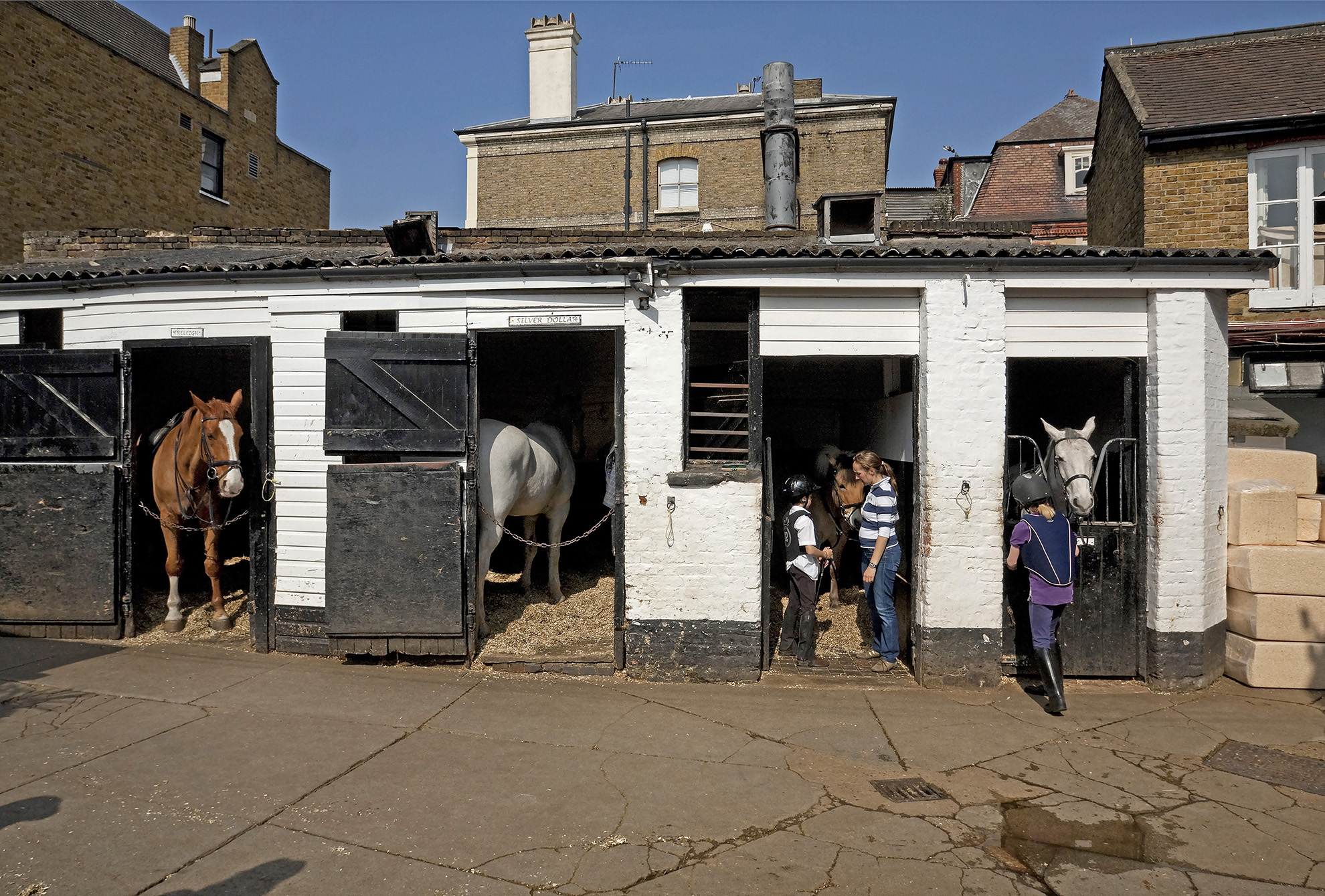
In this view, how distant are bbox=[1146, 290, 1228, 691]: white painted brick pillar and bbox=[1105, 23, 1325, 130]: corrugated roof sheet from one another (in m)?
7.25

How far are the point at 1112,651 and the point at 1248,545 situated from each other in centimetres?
160

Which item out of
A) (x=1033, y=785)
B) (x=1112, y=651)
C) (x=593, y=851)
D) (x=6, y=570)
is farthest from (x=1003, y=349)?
(x=6, y=570)

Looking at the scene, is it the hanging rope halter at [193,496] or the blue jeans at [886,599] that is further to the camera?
the hanging rope halter at [193,496]

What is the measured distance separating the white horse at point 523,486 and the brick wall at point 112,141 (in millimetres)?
15737

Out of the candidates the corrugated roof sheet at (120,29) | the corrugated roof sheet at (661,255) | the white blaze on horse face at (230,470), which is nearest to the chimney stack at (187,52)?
the corrugated roof sheet at (120,29)

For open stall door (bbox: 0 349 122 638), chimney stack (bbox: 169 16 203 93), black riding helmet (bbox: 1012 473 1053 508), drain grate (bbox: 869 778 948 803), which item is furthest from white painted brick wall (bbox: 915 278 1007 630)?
chimney stack (bbox: 169 16 203 93)

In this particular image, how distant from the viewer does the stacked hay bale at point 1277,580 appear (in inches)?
289

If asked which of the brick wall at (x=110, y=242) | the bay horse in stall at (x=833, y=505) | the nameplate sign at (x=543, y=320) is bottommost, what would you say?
the bay horse in stall at (x=833, y=505)

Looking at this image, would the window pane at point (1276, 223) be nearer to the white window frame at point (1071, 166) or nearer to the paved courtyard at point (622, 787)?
the paved courtyard at point (622, 787)

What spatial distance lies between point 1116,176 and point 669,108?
1788 cm

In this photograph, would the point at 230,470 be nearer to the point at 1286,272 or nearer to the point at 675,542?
the point at 675,542

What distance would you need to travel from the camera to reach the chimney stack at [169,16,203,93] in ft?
83.0

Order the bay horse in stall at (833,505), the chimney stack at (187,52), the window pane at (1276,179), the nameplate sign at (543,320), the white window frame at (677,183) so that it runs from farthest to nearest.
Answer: the white window frame at (677,183) < the chimney stack at (187,52) < the window pane at (1276,179) < the bay horse in stall at (833,505) < the nameplate sign at (543,320)

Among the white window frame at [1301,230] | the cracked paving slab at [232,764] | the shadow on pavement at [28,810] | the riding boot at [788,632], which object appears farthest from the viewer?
the white window frame at [1301,230]
